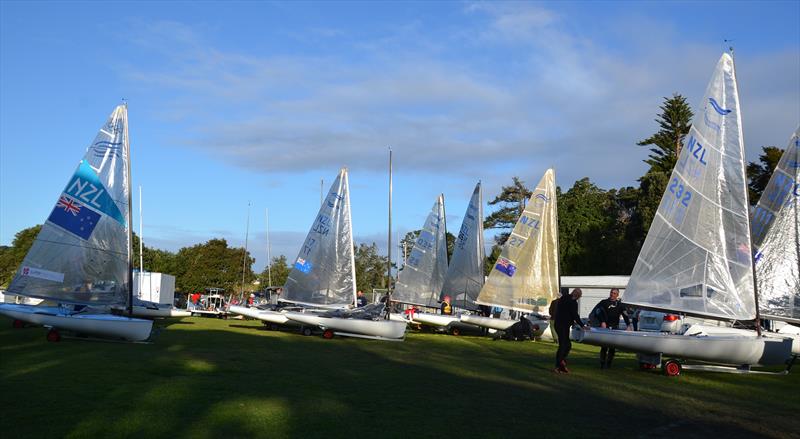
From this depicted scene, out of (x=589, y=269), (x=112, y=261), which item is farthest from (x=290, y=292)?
(x=589, y=269)

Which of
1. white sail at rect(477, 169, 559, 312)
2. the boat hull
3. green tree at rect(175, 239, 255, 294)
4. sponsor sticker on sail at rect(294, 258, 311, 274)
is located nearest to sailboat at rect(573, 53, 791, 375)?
the boat hull

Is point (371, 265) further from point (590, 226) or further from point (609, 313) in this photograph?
point (609, 313)

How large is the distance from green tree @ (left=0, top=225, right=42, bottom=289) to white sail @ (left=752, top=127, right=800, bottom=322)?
68.7 meters

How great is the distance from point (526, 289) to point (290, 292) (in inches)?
350

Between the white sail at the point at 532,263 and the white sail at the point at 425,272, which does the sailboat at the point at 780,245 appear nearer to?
the white sail at the point at 532,263

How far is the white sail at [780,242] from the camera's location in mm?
16328

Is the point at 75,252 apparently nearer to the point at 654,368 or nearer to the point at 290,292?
the point at 290,292

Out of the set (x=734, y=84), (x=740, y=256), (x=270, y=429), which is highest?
(x=734, y=84)

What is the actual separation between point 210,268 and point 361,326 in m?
51.8

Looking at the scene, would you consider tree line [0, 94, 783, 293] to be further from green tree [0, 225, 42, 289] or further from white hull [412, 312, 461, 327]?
white hull [412, 312, 461, 327]

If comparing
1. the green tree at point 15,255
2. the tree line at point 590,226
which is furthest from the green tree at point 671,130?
the green tree at point 15,255

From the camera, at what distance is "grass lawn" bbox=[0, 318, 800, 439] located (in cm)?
781

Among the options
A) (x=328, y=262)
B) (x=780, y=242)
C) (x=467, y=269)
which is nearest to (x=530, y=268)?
(x=467, y=269)

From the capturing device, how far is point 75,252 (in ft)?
63.5
